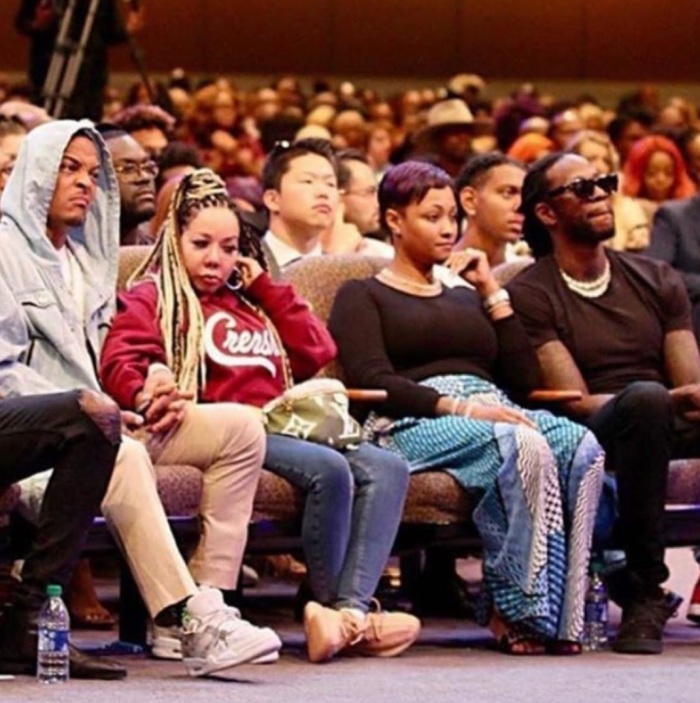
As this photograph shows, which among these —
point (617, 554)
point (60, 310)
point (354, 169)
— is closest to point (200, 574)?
point (60, 310)

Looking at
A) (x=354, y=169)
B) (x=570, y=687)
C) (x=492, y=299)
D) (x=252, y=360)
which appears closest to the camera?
(x=570, y=687)

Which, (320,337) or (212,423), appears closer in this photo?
(212,423)

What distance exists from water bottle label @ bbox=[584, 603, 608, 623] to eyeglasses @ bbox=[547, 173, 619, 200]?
3.38 ft

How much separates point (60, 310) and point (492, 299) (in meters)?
1.19

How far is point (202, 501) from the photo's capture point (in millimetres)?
4809

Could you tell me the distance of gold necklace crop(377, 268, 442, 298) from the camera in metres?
5.50

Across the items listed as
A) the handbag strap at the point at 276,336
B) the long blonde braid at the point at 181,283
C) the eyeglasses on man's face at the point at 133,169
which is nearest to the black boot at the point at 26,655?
the long blonde braid at the point at 181,283

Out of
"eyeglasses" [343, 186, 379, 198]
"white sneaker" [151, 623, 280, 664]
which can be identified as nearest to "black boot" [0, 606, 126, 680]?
"white sneaker" [151, 623, 280, 664]

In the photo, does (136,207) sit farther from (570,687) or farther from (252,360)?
(570,687)

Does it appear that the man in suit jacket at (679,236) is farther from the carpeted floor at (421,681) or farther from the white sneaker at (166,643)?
the white sneaker at (166,643)

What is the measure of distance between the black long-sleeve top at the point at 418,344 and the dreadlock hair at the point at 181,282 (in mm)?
387

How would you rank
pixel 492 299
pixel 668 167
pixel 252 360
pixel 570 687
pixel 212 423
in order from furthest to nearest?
pixel 668 167 → pixel 492 299 → pixel 252 360 → pixel 212 423 → pixel 570 687

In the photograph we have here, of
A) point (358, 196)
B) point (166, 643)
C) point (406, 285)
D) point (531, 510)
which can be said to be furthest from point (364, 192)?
point (166, 643)

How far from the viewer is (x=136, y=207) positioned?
593 centimetres
